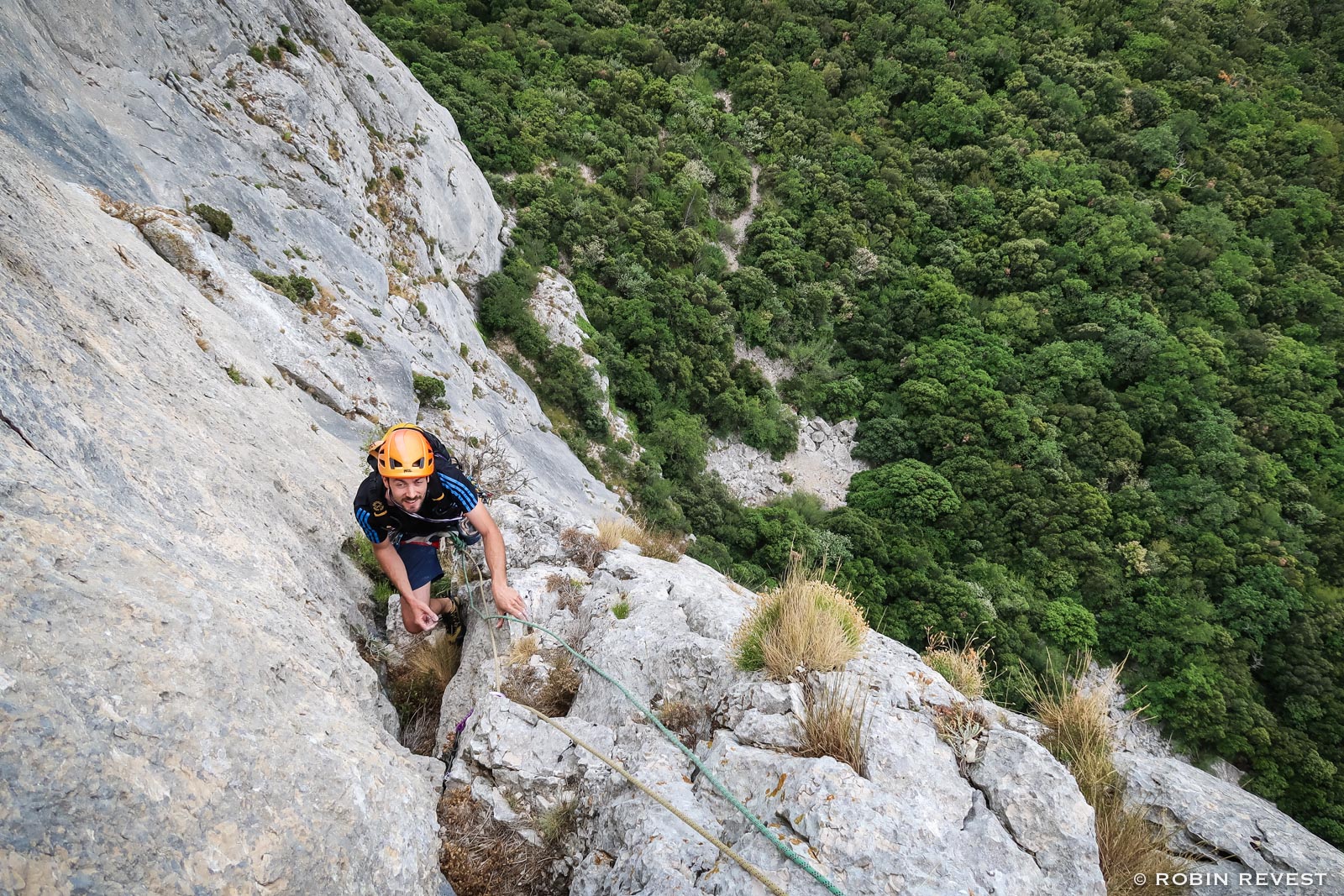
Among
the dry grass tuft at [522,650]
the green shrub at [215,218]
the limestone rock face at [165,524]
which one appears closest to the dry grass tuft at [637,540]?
the limestone rock face at [165,524]

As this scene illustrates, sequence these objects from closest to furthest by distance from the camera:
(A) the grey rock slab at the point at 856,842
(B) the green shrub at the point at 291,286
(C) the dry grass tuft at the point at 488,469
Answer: (A) the grey rock slab at the point at 856,842, (C) the dry grass tuft at the point at 488,469, (B) the green shrub at the point at 291,286

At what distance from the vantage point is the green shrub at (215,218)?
31.7 feet

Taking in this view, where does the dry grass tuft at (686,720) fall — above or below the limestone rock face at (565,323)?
above

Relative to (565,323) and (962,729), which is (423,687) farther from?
(565,323)

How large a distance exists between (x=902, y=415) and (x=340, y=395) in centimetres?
3437

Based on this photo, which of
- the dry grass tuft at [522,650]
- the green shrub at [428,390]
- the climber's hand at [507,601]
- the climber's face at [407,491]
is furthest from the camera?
the green shrub at [428,390]

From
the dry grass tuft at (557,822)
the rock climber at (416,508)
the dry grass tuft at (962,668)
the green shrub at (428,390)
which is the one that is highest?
the rock climber at (416,508)

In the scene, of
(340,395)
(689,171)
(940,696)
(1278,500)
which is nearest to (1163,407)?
(1278,500)

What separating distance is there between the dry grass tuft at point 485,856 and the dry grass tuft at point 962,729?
2.61 meters

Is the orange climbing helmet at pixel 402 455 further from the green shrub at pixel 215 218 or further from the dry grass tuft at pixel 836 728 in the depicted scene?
the green shrub at pixel 215 218

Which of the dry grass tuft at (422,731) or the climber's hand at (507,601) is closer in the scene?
the dry grass tuft at (422,731)

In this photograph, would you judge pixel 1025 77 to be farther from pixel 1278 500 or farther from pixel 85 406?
pixel 85 406

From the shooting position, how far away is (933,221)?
1665 inches

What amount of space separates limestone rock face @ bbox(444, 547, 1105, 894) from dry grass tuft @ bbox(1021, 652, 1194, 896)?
0.27 m
